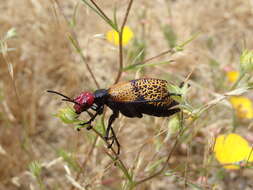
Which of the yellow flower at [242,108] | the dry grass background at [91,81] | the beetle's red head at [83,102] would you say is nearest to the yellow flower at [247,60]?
the dry grass background at [91,81]

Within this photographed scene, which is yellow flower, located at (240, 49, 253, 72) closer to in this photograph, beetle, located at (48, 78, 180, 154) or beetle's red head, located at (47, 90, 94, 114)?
beetle, located at (48, 78, 180, 154)

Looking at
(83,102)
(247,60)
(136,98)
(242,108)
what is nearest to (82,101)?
(83,102)

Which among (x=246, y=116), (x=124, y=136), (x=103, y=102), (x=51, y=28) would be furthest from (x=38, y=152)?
(x=246, y=116)

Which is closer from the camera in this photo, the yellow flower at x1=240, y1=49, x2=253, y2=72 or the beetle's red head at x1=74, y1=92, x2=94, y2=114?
the beetle's red head at x1=74, y1=92, x2=94, y2=114

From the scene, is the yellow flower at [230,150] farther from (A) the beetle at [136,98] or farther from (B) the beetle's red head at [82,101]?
(B) the beetle's red head at [82,101]

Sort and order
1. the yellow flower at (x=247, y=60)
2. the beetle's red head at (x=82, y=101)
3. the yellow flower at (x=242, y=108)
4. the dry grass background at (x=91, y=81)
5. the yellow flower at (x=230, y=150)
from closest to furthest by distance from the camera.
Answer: the beetle's red head at (x=82, y=101) < the yellow flower at (x=247, y=60) < the yellow flower at (x=230, y=150) < the dry grass background at (x=91, y=81) < the yellow flower at (x=242, y=108)

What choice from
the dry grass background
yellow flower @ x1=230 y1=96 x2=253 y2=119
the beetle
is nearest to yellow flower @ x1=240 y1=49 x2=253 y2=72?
the beetle

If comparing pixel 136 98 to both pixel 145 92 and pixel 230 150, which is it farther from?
pixel 230 150
